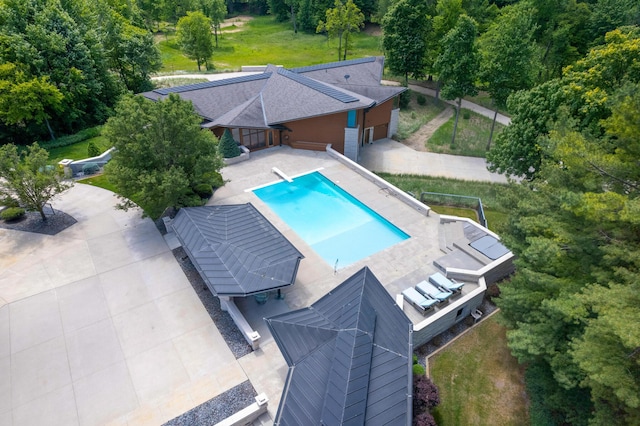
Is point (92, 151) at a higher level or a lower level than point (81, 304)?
higher

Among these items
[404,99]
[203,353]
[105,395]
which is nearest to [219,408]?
[203,353]

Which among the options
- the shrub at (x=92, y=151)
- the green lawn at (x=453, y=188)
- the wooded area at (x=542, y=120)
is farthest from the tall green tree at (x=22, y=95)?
the green lawn at (x=453, y=188)

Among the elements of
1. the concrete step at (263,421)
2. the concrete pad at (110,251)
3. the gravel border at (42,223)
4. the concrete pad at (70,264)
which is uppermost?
the gravel border at (42,223)

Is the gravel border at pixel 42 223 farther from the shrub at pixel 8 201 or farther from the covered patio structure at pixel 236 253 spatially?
the covered patio structure at pixel 236 253

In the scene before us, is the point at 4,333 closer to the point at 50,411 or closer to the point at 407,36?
the point at 50,411

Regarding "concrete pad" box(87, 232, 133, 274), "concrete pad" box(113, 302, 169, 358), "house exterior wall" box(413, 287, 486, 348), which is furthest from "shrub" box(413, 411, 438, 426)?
"concrete pad" box(87, 232, 133, 274)

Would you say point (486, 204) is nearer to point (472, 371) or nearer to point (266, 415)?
point (472, 371)

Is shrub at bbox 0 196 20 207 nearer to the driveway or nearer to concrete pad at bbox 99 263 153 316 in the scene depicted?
the driveway
